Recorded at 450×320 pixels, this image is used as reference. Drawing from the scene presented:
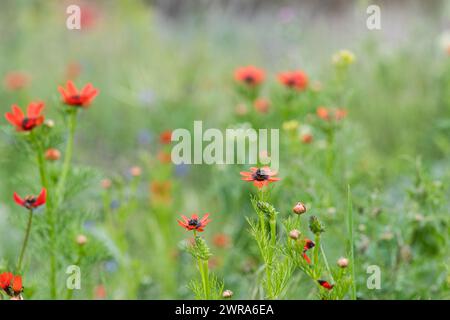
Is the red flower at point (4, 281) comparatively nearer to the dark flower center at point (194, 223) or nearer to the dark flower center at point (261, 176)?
the dark flower center at point (194, 223)

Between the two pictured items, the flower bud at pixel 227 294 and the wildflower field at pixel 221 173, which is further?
the wildflower field at pixel 221 173

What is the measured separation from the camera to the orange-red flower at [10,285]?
3.23ft

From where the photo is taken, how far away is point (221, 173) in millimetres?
1912

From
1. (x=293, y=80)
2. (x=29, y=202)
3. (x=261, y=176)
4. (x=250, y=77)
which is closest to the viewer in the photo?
(x=261, y=176)

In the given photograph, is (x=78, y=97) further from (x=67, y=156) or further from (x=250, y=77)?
(x=250, y=77)

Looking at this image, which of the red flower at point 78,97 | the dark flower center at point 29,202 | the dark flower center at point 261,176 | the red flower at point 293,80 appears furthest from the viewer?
the red flower at point 293,80

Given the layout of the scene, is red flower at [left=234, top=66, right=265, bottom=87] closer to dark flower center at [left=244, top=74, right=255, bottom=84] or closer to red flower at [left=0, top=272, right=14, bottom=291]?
dark flower center at [left=244, top=74, right=255, bottom=84]

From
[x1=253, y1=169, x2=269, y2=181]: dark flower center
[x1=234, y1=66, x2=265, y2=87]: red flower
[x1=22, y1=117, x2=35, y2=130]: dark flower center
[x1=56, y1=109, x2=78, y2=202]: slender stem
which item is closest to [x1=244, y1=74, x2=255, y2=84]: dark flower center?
[x1=234, y1=66, x2=265, y2=87]: red flower

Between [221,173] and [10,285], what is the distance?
0.96 metres

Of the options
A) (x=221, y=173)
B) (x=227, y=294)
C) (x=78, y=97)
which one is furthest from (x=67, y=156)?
(x=221, y=173)

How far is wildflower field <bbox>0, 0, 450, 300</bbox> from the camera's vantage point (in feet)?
4.04

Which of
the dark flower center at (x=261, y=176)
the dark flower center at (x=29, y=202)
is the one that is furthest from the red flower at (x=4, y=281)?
the dark flower center at (x=261, y=176)

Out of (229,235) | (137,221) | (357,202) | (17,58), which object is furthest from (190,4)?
(357,202)
